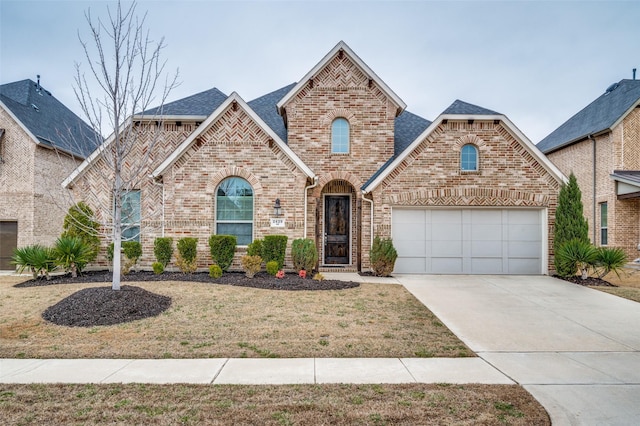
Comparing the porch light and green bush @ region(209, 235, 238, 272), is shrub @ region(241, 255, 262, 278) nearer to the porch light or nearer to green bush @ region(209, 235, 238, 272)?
green bush @ region(209, 235, 238, 272)

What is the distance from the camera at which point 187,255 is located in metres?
12.0

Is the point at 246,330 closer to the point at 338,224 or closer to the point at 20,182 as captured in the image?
the point at 338,224

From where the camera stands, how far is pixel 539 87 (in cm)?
2523

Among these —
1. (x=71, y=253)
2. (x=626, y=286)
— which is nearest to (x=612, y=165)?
(x=626, y=286)

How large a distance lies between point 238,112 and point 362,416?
35.9ft

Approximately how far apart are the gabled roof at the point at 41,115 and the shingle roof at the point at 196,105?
3.51 m

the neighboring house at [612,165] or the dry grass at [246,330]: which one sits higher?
the neighboring house at [612,165]

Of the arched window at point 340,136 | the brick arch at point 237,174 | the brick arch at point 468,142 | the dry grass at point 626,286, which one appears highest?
the arched window at point 340,136

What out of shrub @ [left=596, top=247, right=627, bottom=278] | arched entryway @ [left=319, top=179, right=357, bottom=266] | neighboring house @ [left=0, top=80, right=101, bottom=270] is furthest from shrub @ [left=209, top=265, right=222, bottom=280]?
shrub @ [left=596, top=247, right=627, bottom=278]

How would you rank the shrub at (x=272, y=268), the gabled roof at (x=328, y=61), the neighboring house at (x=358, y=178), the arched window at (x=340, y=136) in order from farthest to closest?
the arched window at (x=340, y=136) → the gabled roof at (x=328, y=61) → the neighboring house at (x=358, y=178) → the shrub at (x=272, y=268)

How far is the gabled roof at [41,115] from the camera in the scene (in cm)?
1576

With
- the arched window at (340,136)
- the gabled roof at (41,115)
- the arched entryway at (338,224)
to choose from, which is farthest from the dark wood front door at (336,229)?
the gabled roof at (41,115)

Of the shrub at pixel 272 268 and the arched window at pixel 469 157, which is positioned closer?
the shrub at pixel 272 268

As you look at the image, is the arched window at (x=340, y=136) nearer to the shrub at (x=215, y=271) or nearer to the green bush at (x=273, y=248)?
the green bush at (x=273, y=248)
